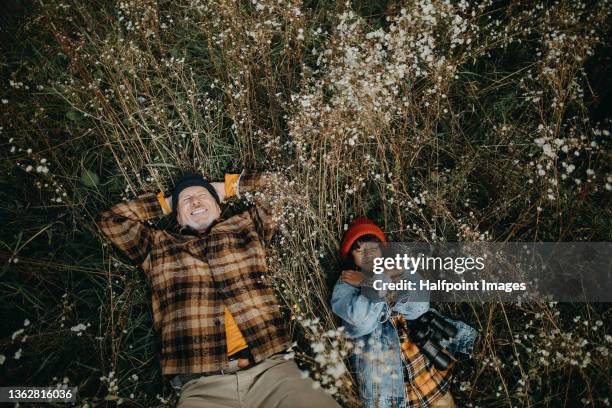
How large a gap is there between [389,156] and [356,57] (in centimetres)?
99

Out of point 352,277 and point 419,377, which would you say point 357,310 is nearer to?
point 352,277

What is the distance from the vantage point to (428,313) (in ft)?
Result: 9.61

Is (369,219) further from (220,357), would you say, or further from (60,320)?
(60,320)

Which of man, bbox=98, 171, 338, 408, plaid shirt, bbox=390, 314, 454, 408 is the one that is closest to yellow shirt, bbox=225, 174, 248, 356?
man, bbox=98, 171, 338, 408

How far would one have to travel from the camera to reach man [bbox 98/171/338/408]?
281 centimetres

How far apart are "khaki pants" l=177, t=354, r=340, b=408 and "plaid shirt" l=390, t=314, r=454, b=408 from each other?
0.72 meters

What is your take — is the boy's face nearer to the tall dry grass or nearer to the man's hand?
the man's hand

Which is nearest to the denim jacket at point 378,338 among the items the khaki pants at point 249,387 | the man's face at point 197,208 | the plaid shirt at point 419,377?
the plaid shirt at point 419,377

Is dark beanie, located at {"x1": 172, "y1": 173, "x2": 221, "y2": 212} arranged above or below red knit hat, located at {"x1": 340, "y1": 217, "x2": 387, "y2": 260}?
above

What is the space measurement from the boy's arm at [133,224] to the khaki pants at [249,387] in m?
1.14

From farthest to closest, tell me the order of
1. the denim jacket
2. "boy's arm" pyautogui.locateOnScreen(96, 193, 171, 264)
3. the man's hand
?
1. "boy's arm" pyautogui.locateOnScreen(96, 193, 171, 264)
2. the man's hand
3. the denim jacket

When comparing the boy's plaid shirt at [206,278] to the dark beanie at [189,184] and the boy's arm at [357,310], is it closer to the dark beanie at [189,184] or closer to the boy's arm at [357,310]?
the dark beanie at [189,184]

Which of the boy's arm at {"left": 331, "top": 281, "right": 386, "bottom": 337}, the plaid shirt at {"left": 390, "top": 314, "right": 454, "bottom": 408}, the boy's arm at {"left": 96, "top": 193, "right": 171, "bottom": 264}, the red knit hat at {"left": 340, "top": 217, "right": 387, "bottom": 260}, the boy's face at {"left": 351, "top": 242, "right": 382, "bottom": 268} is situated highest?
the boy's arm at {"left": 96, "top": 193, "right": 171, "bottom": 264}

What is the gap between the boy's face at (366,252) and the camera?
2969 millimetres
